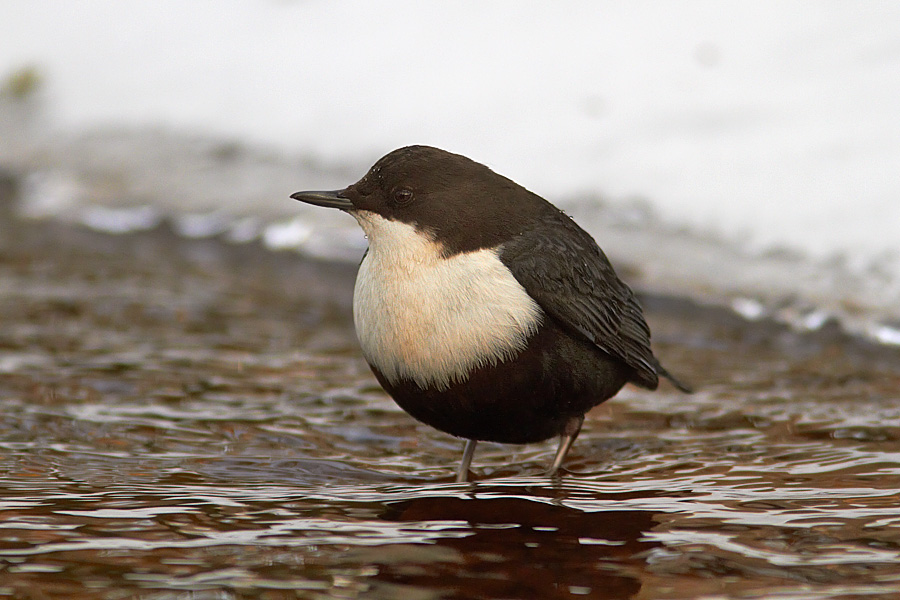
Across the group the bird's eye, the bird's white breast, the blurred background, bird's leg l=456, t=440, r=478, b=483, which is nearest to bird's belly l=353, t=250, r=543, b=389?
the bird's white breast

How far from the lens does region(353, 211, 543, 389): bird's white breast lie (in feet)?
10.5

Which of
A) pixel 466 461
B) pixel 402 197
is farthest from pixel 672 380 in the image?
pixel 402 197

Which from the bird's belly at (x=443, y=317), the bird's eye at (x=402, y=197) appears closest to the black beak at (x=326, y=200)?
the bird's eye at (x=402, y=197)

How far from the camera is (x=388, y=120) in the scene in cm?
703

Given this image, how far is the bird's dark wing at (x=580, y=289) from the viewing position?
3.35 metres

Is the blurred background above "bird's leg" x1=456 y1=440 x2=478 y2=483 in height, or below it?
above

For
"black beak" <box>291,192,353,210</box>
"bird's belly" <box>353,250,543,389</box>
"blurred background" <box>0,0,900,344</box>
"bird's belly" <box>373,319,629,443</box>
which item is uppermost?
"blurred background" <box>0,0,900,344</box>

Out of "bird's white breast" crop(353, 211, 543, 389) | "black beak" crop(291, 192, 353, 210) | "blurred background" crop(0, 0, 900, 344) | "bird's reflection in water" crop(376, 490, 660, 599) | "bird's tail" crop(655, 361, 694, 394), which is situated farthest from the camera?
"blurred background" crop(0, 0, 900, 344)

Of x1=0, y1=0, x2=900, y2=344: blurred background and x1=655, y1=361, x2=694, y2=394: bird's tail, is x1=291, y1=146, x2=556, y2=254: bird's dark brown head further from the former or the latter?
x1=0, y1=0, x2=900, y2=344: blurred background

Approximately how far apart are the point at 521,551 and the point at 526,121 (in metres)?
4.62

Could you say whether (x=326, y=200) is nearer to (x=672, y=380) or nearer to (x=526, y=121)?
(x=672, y=380)

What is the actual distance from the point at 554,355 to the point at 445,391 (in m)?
0.35

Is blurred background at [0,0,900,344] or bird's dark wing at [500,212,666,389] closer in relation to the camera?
bird's dark wing at [500,212,666,389]

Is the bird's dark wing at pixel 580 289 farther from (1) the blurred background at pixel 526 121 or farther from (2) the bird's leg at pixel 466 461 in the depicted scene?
(1) the blurred background at pixel 526 121
